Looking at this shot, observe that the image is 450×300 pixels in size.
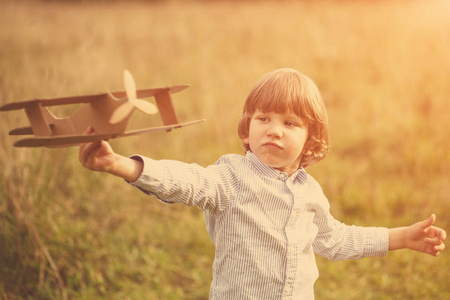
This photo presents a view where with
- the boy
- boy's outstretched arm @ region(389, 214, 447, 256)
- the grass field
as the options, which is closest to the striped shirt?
the boy

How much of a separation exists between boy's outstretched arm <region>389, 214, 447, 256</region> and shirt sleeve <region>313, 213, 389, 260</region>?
5 centimetres

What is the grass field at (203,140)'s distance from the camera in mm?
3361

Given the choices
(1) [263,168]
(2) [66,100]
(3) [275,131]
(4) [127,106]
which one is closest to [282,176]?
(1) [263,168]

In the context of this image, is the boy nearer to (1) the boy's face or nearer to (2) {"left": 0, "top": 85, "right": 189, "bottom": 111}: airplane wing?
(1) the boy's face

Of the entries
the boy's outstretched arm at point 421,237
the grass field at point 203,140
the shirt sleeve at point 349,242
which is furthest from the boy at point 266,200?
the grass field at point 203,140

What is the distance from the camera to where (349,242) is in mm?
2182

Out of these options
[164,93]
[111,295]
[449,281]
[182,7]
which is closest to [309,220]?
[164,93]

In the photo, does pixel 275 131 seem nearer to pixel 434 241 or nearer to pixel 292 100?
pixel 292 100

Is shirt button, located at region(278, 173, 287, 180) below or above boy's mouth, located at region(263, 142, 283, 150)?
below

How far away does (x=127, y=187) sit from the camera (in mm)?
4449

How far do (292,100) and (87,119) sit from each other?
0.73 m

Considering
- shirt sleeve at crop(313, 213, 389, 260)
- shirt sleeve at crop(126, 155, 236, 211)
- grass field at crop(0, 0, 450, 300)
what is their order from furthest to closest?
grass field at crop(0, 0, 450, 300) < shirt sleeve at crop(313, 213, 389, 260) < shirt sleeve at crop(126, 155, 236, 211)

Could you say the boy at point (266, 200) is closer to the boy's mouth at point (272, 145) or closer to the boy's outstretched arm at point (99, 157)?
the boy's mouth at point (272, 145)

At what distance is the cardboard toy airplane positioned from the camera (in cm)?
143
